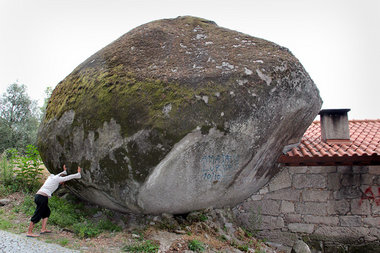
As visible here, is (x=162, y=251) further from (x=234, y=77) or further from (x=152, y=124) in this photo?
(x=234, y=77)

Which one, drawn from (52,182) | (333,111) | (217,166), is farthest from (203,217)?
(333,111)

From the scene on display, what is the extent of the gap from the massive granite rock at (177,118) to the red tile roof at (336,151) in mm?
506

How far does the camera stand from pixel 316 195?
5.64 metres

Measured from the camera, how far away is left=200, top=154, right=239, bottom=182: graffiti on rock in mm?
4461

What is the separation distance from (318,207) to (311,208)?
0.46 feet

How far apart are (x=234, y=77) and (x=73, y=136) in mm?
2945

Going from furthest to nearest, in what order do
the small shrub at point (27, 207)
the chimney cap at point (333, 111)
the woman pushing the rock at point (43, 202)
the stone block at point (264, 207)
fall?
the chimney cap at point (333, 111) < the stone block at point (264, 207) < the small shrub at point (27, 207) < the woman pushing the rock at point (43, 202)

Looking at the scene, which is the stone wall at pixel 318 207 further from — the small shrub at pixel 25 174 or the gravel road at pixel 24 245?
the small shrub at pixel 25 174

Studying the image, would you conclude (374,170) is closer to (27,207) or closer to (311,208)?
(311,208)

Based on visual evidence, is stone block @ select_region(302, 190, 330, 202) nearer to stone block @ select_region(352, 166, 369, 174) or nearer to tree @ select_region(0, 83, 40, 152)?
stone block @ select_region(352, 166, 369, 174)

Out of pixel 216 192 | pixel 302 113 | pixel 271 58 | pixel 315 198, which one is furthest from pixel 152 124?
pixel 315 198

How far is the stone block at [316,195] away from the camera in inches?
222

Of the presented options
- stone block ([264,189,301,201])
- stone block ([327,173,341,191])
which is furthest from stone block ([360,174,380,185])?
stone block ([264,189,301,201])

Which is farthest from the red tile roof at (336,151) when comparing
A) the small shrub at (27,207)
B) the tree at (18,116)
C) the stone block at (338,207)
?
the tree at (18,116)
